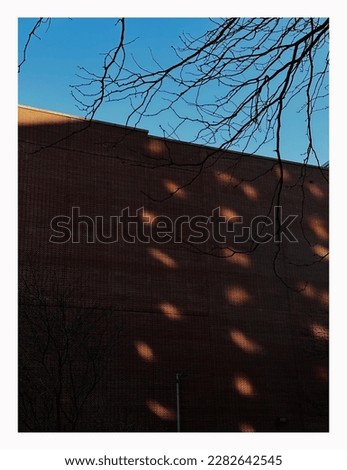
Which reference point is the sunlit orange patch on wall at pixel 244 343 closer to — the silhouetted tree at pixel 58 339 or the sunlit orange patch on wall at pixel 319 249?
the silhouetted tree at pixel 58 339

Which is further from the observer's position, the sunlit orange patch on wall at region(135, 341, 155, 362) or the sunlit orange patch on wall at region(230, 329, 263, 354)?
the sunlit orange patch on wall at region(230, 329, 263, 354)

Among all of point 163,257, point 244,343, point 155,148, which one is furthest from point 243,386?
point 155,148

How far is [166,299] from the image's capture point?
20.2m

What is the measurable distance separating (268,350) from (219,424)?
3562 mm

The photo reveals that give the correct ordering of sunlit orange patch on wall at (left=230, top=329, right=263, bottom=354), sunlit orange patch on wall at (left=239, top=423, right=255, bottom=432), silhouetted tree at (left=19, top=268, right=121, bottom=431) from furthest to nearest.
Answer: sunlit orange patch on wall at (left=230, top=329, right=263, bottom=354) → sunlit orange patch on wall at (left=239, top=423, right=255, bottom=432) → silhouetted tree at (left=19, top=268, right=121, bottom=431)

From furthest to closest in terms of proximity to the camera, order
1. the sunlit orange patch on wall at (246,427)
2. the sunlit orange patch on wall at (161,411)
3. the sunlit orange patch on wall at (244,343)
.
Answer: the sunlit orange patch on wall at (244,343), the sunlit orange patch on wall at (246,427), the sunlit orange patch on wall at (161,411)

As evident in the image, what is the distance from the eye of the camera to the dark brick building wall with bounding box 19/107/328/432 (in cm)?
1848

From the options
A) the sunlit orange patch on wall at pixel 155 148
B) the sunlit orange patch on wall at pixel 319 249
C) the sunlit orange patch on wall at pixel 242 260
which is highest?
the sunlit orange patch on wall at pixel 155 148

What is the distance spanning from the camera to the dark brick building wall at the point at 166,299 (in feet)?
60.6

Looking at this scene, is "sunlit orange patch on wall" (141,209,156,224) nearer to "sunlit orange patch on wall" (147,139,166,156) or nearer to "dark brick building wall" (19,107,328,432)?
"dark brick building wall" (19,107,328,432)

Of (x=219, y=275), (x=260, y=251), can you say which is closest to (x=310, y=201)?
(x=260, y=251)

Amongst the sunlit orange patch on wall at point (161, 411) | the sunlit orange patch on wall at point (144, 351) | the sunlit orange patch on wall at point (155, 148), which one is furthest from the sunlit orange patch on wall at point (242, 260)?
the sunlit orange patch on wall at point (161, 411)

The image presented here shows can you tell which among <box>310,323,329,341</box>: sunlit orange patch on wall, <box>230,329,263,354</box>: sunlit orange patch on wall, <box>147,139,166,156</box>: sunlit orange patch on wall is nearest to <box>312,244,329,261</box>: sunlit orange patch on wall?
<box>310,323,329,341</box>: sunlit orange patch on wall

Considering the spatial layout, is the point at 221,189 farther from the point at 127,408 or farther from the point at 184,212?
the point at 127,408
